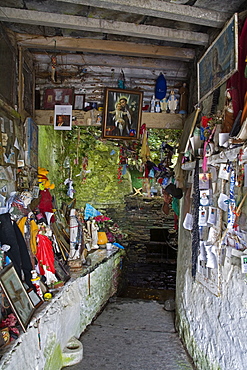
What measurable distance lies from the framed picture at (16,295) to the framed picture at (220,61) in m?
3.01

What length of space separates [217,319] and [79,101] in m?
4.07

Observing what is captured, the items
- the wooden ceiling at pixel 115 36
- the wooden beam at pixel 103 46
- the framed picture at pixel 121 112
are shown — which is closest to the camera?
the wooden ceiling at pixel 115 36

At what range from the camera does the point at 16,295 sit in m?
2.93

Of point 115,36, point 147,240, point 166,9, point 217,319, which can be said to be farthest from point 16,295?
point 147,240

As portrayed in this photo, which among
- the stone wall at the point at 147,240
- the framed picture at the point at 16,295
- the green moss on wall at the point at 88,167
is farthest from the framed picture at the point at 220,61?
the stone wall at the point at 147,240

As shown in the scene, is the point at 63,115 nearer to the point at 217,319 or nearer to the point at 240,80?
the point at 240,80

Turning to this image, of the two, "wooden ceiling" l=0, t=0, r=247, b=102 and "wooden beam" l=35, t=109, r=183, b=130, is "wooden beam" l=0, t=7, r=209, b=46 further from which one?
"wooden beam" l=35, t=109, r=183, b=130

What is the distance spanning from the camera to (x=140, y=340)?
4484 mm

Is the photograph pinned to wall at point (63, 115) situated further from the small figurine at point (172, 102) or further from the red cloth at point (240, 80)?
the red cloth at point (240, 80)

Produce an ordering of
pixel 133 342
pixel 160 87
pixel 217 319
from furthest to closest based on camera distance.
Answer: pixel 160 87 < pixel 133 342 < pixel 217 319

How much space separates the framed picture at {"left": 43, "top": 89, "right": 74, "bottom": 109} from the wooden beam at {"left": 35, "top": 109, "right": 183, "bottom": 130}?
17cm

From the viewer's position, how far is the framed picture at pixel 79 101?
5.19 metres

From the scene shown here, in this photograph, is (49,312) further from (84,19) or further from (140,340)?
(84,19)

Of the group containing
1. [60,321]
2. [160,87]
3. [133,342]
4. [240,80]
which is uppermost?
[160,87]
